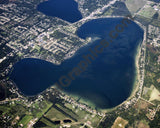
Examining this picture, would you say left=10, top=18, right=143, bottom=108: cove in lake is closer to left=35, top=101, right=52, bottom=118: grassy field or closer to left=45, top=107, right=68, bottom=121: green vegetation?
left=35, top=101, right=52, bottom=118: grassy field

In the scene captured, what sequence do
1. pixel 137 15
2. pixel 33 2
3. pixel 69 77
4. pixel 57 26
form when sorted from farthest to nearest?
pixel 33 2, pixel 137 15, pixel 57 26, pixel 69 77

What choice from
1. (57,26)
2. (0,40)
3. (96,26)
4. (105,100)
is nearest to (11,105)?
(105,100)

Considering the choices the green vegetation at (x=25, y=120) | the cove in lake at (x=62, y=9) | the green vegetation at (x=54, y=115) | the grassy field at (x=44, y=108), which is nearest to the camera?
the green vegetation at (x=25, y=120)

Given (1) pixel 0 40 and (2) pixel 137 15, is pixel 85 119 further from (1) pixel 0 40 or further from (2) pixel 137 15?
(2) pixel 137 15

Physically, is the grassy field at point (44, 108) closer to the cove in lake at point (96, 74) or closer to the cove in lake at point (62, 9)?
the cove in lake at point (96, 74)

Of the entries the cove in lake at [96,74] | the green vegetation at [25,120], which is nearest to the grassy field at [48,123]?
the green vegetation at [25,120]

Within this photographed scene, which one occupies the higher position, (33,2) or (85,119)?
(33,2)

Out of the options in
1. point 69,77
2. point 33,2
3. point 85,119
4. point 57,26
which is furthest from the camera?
point 33,2
